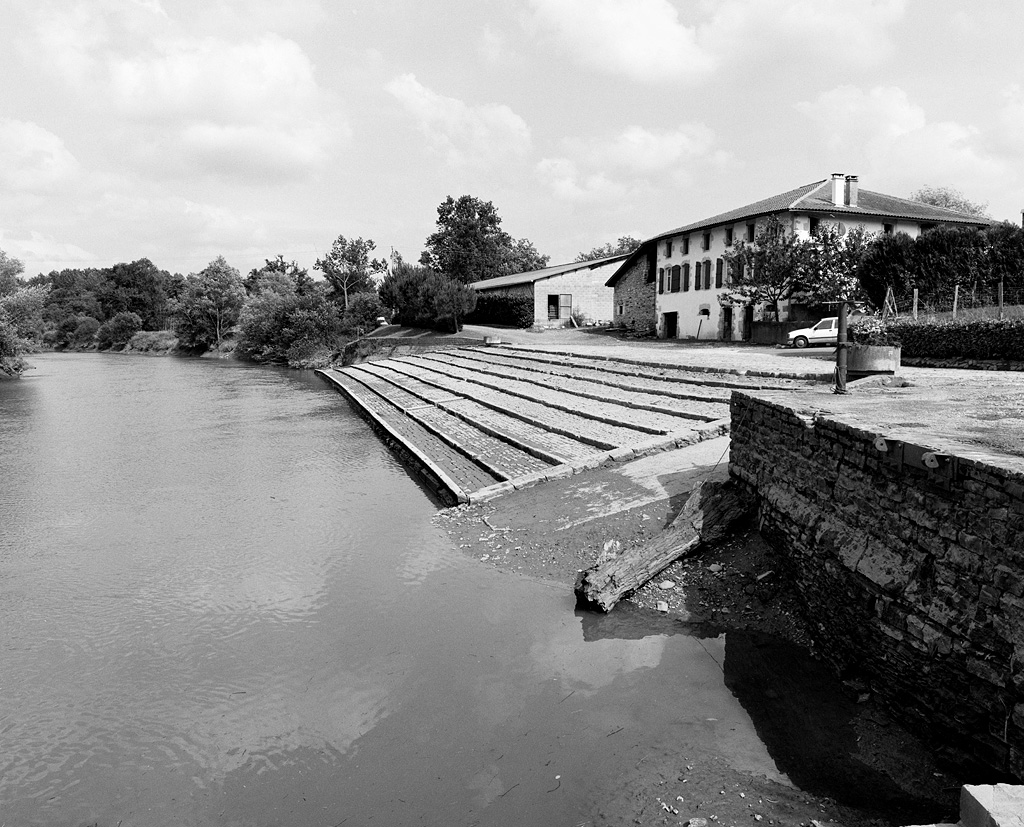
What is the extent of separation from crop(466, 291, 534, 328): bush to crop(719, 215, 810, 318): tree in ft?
55.7

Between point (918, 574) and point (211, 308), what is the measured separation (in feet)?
242

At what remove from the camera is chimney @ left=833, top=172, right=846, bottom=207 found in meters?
35.3

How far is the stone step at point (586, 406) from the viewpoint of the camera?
560 inches

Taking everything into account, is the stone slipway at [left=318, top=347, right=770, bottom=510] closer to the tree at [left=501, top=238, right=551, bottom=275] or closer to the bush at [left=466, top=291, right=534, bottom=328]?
the bush at [left=466, top=291, right=534, bottom=328]

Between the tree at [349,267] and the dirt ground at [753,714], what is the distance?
197ft

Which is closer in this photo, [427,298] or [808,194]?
[808,194]

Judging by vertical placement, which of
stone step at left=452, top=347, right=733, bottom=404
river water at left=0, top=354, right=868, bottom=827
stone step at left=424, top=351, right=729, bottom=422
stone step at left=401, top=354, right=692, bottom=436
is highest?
stone step at left=452, top=347, right=733, bottom=404

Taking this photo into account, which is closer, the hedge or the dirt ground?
the dirt ground

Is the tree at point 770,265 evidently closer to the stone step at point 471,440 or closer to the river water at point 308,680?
the stone step at point 471,440

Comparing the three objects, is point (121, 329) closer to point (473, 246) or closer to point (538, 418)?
point (473, 246)

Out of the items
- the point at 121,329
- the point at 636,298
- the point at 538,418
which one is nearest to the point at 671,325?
the point at 636,298

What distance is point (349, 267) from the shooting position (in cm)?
7094

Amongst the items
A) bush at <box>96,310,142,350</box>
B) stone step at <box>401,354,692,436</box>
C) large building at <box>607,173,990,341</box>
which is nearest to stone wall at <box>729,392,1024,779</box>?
stone step at <box>401,354,692,436</box>

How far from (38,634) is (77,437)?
1522cm
